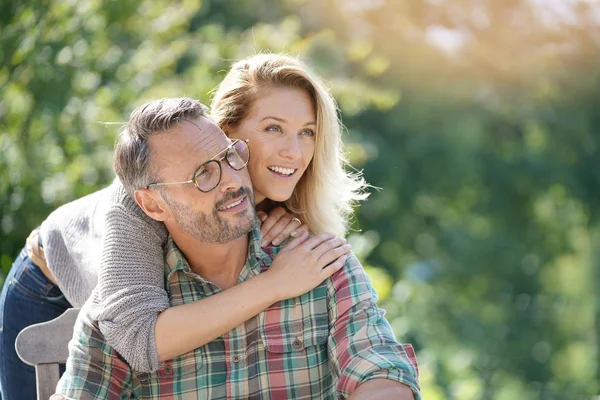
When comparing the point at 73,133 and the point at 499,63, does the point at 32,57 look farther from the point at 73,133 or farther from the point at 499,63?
the point at 499,63

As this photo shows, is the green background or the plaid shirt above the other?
the green background

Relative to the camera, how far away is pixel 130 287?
2.22 meters

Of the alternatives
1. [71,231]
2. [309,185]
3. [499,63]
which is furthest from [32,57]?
[499,63]

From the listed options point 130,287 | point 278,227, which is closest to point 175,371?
point 130,287

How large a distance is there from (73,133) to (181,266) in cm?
249

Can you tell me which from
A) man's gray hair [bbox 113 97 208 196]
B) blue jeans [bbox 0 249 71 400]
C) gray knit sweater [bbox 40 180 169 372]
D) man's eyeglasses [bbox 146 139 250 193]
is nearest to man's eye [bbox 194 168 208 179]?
man's eyeglasses [bbox 146 139 250 193]

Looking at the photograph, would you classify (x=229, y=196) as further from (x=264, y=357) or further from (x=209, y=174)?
(x=264, y=357)

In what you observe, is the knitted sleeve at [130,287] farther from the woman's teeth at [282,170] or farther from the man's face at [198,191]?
the woman's teeth at [282,170]

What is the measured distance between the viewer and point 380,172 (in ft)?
34.3

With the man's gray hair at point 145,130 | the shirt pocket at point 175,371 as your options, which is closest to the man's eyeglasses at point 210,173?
the man's gray hair at point 145,130

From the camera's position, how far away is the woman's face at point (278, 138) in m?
2.69

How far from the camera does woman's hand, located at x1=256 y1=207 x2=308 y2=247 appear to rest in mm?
2562

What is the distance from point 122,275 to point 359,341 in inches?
24.2

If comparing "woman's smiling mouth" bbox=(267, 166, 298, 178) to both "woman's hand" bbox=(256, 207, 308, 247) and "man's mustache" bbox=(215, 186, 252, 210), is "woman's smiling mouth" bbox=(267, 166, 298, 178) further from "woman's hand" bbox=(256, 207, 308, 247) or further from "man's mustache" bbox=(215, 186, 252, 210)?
"man's mustache" bbox=(215, 186, 252, 210)
